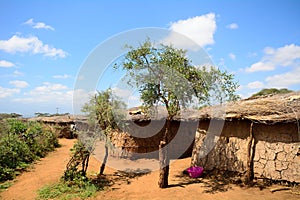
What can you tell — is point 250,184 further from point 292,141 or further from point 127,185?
point 127,185

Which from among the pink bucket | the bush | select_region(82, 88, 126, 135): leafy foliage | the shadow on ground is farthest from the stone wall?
the bush

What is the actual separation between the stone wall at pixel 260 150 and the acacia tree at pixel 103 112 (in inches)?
145

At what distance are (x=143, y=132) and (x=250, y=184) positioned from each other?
557 cm

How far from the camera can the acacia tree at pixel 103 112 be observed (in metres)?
7.94

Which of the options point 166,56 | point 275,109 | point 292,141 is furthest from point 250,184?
point 166,56

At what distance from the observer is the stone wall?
6.32 meters

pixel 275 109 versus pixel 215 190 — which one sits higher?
pixel 275 109

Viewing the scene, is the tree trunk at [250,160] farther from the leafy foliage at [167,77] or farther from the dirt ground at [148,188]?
the leafy foliage at [167,77]

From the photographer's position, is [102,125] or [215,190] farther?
[102,125]

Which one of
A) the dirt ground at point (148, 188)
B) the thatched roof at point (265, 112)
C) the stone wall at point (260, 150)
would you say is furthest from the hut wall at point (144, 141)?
the thatched roof at point (265, 112)

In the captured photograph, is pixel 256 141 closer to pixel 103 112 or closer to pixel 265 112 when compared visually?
pixel 265 112

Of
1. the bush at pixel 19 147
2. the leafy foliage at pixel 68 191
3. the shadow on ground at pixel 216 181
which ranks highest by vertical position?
the bush at pixel 19 147

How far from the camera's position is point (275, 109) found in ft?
22.4

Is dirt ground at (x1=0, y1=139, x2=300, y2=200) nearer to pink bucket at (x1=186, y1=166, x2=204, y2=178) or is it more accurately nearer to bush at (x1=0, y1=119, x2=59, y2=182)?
pink bucket at (x1=186, y1=166, x2=204, y2=178)
